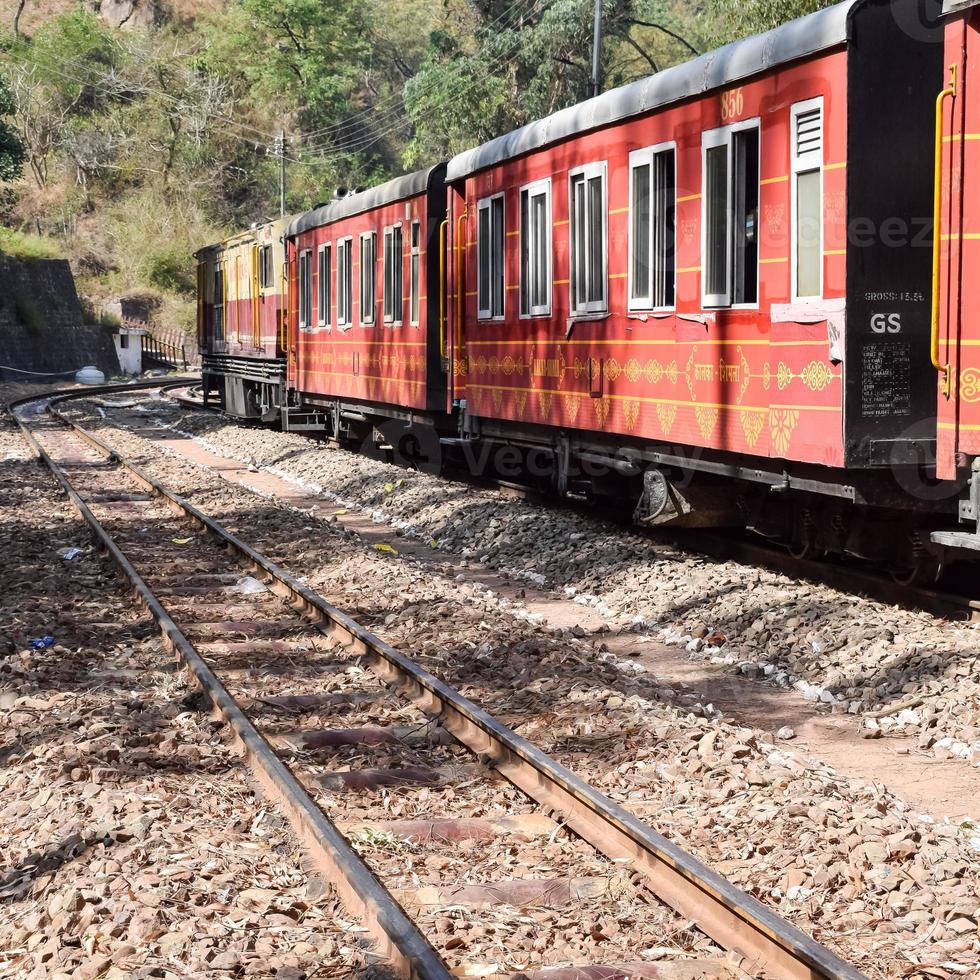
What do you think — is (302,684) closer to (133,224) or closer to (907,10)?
(907,10)

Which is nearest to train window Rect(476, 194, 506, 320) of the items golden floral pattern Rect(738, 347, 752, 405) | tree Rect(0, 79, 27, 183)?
golden floral pattern Rect(738, 347, 752, 405)

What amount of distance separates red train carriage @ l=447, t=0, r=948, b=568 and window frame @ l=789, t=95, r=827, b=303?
0.04 feet

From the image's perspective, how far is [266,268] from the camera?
2650 centimetres

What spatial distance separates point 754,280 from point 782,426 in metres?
1.03

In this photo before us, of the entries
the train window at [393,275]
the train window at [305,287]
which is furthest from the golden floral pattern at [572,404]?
the train window at [305,287]

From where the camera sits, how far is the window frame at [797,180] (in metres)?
8.30

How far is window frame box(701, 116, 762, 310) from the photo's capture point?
29.8 ft

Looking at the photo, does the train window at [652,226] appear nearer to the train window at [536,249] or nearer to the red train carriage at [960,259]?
the train window at [536,249]

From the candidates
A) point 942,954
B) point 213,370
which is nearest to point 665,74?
point 942,954

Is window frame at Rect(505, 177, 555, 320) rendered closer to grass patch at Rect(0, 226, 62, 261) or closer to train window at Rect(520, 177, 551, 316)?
train window at Rect(520, 177, 551, 316)

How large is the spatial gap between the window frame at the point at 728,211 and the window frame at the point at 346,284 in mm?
10676

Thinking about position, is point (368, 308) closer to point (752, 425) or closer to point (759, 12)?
point (752, 425)

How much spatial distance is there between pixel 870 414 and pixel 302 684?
142 inches

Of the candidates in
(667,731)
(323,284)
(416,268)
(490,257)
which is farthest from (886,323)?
(323,284)
